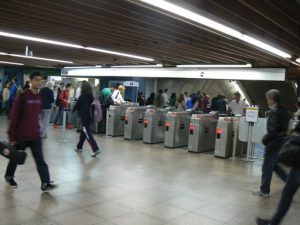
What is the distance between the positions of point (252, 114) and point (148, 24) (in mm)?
3336

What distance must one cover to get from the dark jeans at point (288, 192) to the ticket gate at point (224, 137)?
472cm

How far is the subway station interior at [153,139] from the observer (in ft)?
13.1

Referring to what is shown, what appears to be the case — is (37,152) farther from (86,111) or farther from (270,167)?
(270,167)

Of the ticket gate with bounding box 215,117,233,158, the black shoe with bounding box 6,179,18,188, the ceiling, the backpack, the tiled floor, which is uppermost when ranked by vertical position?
the ceiling

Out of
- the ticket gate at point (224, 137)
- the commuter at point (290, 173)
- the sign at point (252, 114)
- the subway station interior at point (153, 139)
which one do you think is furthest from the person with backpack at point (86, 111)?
the commuter at point (290, 173)

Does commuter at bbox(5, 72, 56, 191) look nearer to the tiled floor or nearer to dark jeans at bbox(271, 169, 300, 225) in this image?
the tiled floor

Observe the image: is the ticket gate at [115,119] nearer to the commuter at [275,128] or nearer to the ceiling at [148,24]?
the ceiling at [148,24]

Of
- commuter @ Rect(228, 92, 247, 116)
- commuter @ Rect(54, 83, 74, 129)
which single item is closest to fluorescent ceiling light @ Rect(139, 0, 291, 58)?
commuter @ Rect(228, 92, 247, 116)

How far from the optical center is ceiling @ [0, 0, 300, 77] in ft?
14.9

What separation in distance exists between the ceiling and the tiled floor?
2.51 m

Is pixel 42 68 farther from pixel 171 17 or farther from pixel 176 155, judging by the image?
pixel 171 17

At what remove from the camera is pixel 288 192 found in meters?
3.28

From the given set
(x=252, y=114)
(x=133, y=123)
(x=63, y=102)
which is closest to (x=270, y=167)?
(x=252, y=114)

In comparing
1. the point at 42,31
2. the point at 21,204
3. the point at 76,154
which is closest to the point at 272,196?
the point at 21,204
